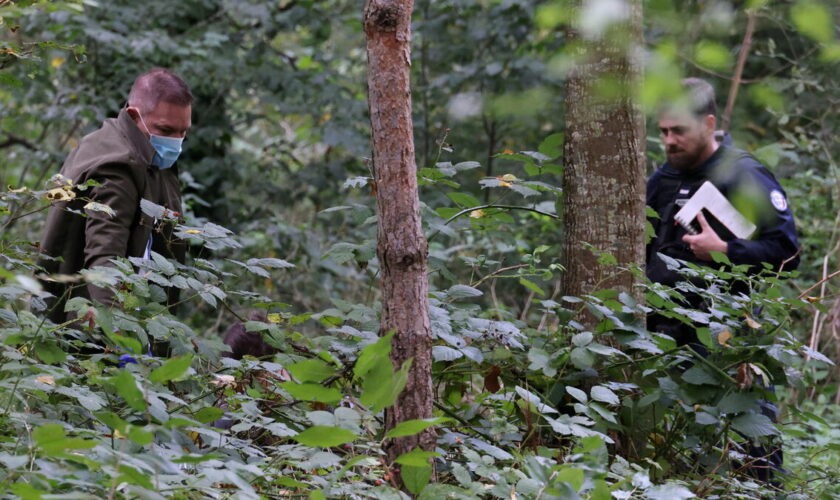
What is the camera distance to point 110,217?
3336mm

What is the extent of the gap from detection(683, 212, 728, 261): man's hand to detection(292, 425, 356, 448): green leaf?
2.58 m

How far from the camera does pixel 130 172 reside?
11.5 feet

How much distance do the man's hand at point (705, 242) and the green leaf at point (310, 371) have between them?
95.1 inches

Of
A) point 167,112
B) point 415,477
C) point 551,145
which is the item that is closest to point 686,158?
point 551,145

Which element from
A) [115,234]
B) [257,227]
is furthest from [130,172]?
[257,227]

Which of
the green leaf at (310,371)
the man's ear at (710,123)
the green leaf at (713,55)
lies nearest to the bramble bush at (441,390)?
the green leaf at (310,371)

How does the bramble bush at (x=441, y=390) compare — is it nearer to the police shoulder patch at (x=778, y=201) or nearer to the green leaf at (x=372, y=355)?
the green leaf at (x=372, y=355)

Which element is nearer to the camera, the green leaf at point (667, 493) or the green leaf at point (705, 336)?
the green leaf at point (667, 493)

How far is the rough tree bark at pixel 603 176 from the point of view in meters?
3.26

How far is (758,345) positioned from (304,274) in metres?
5.68

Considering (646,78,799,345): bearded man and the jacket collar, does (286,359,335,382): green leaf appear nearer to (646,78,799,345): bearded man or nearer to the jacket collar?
the jacket collar

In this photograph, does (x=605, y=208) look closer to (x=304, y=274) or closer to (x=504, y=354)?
(x=504, y=354)

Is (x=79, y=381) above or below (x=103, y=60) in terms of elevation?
below

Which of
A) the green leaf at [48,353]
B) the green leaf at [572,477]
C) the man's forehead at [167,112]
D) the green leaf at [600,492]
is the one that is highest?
the man's forehead at [167,112]
